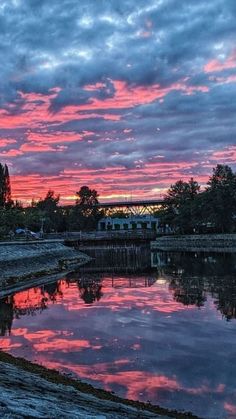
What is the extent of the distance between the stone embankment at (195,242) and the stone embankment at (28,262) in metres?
48.5

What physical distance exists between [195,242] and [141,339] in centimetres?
12043

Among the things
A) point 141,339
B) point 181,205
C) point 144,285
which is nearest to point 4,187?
point 181,205

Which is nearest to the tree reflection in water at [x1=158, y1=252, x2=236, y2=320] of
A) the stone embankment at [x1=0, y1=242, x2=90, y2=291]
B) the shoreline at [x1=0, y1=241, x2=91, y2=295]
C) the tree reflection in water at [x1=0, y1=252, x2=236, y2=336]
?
the tree reflection in water at [x1=0, y1=252, x2=236, y2=336]

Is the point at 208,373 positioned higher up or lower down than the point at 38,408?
lower down

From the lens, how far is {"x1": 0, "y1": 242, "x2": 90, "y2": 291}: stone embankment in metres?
51.9

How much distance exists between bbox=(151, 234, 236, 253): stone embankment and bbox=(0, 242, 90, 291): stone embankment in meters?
48.5

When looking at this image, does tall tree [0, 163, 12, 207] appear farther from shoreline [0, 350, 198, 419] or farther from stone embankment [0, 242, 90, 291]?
shoreline [0, 350, 198, 419]

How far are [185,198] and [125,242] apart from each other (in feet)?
84.3

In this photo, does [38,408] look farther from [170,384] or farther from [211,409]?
[170,384]

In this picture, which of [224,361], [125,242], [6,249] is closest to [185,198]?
[125,242]

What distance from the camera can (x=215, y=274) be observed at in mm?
53969

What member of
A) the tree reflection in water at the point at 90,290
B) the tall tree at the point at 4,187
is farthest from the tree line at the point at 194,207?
the tree reflection in water at the point at 90,290

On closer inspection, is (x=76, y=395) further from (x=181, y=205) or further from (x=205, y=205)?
(x=181, y=205)

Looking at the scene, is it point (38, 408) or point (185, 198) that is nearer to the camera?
point (38, 408)
